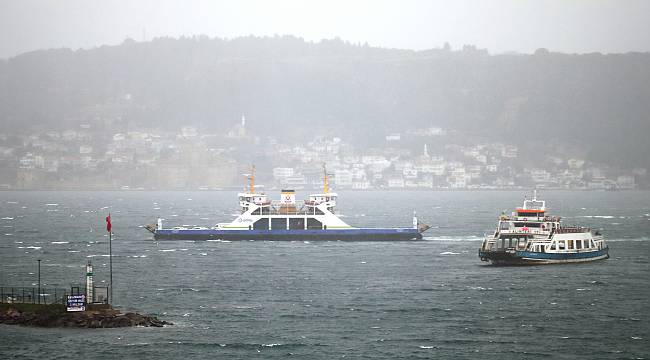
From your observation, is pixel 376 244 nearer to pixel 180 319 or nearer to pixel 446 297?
pixel 446 297

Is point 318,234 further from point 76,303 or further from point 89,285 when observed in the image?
point 76,303

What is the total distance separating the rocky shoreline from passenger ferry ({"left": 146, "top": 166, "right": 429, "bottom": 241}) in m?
56.8

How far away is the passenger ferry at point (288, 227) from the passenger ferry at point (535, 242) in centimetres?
2569

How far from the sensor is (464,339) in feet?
196

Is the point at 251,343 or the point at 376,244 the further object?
the point at 376,244

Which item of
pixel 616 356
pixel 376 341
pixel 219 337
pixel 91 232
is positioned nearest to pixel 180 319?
pixel 219 337

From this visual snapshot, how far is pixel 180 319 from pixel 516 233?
38417 mm

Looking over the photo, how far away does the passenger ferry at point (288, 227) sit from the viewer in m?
119

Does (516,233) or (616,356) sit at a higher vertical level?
(516,233)

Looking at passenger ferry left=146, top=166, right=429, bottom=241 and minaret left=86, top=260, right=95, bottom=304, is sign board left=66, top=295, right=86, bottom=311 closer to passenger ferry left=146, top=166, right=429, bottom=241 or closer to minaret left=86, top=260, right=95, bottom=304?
minaret left=86, top=260, right=95, bottom=304

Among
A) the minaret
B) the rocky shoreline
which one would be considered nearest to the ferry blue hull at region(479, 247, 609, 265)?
the rocky shoreline

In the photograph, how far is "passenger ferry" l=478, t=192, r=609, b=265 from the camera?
9200cm

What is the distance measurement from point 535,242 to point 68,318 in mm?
46423

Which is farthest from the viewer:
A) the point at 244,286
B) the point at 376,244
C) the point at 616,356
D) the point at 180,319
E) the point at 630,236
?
the point at 630,236
